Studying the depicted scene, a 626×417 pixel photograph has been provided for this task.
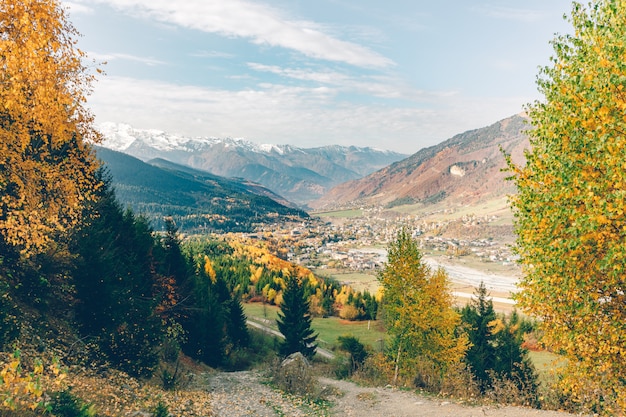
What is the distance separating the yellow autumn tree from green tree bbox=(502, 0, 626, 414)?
19.4 m

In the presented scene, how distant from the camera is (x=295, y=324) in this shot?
47969 mm

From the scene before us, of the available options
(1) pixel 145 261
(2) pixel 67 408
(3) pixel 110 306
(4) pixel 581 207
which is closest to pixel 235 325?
(1) pixel 145 261

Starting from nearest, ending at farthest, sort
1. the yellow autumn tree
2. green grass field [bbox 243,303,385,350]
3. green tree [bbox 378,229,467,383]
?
the yellow autumn tree < green tree [bbox 378,229,467,383] < green grass field [bbox 243,303,385,350]

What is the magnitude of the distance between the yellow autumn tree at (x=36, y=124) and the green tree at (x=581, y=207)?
19.4 metres

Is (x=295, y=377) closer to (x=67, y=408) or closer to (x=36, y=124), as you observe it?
(x=67, y=408)

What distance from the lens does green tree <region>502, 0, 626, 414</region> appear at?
11211mm

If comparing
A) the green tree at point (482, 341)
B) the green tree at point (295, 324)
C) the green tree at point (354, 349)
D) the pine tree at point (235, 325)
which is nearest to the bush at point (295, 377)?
the green tree at point (354, 349)

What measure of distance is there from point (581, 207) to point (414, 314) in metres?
20.8

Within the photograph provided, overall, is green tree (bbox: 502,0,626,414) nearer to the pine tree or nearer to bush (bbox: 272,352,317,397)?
bush (bbox: 272,352,317,397)

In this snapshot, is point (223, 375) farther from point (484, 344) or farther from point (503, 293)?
point (503, 293)

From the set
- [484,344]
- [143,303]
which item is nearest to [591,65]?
[143,303]

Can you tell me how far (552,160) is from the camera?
13023 millimetres

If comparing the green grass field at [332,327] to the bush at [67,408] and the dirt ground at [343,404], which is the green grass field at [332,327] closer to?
the dirt ground at [343,404]


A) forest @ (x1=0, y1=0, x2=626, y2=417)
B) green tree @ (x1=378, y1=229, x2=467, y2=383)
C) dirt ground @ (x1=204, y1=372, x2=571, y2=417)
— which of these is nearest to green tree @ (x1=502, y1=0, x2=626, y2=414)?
forest @ (x1=0, y1=0, x2=626, y2=417)
